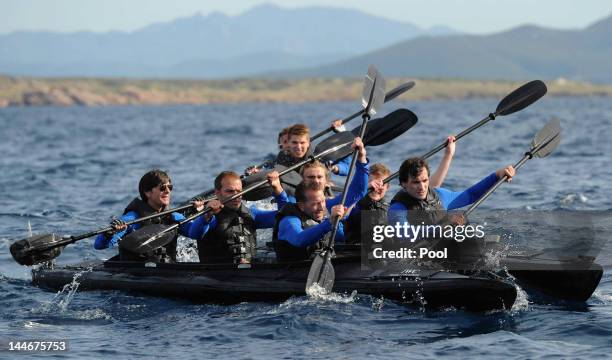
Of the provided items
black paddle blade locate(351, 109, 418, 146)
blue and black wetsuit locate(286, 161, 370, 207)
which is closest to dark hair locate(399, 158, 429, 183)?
blue and black wetsuit locate(286, 161, 370, 207)

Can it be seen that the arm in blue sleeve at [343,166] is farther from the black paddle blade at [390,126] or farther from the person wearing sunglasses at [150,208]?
the person wearing sunglasses at [150,208]

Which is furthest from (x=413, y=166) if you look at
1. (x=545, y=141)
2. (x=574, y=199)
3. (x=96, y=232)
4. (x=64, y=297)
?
(x=574, y=199)

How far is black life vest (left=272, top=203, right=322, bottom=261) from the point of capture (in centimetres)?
1098

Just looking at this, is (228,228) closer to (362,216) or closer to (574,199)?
(362,216)

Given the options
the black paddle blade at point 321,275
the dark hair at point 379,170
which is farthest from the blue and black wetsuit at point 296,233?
the dark hair at point 379,170

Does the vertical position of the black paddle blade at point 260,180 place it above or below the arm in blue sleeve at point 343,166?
below

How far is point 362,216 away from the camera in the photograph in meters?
11.3

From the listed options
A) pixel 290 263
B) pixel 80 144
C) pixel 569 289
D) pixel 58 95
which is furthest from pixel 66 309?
pixel 58 95

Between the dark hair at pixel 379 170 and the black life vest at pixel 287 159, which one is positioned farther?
the black life vest at pixel 287 159

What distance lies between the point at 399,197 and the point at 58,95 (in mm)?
125459

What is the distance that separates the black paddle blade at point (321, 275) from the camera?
10523mm

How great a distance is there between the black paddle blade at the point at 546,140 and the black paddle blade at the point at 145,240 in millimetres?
4864

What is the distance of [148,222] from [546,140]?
5257 mm

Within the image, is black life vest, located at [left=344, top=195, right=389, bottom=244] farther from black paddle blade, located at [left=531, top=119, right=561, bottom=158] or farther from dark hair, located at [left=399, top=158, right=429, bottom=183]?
black paddle blade, located at [left=531, top=119, right=561, bottom=158]
